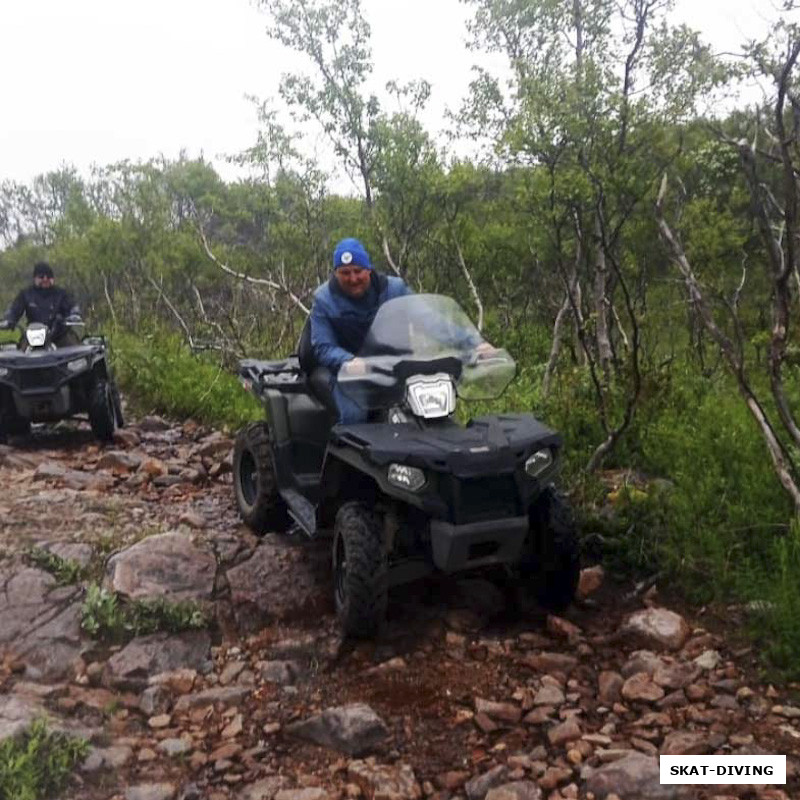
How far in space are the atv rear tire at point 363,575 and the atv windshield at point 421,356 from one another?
1.90 ft

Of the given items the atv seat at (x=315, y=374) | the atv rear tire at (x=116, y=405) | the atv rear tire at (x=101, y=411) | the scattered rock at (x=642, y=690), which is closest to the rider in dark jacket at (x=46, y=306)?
the atv rear tire at (x=116, y=405)

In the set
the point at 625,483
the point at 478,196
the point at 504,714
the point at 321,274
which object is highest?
the point at 478,196

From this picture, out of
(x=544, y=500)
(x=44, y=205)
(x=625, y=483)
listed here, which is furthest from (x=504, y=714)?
(x=44, y=205)

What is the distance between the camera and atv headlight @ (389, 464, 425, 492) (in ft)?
11.1

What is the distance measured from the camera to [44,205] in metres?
42.8

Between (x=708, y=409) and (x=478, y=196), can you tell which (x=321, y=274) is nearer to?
(x=478, y=196)

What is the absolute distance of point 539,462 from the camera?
3.62m

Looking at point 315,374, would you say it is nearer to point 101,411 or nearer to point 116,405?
point 101,411

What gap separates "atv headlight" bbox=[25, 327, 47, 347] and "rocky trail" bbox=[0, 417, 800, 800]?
2.90 meters

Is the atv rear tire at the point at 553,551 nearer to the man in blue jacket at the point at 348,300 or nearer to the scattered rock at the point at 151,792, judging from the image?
the man in blue jacket at the point at 348,300

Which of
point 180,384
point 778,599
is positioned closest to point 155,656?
point 778,599

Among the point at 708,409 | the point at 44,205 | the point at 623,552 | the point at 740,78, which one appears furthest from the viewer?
the point at 44,205

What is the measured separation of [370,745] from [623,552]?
1.85 metres

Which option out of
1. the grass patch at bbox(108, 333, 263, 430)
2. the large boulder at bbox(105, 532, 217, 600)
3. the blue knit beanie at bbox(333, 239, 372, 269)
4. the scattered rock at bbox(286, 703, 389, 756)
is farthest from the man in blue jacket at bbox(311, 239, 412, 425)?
the grass patch at bbox(108, 333, 263, 430)
